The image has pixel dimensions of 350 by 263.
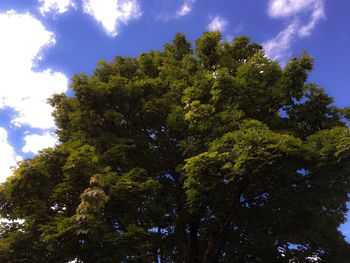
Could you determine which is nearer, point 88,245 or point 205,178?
point 88,245

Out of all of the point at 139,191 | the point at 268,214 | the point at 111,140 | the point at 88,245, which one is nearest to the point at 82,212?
the point at 88,245

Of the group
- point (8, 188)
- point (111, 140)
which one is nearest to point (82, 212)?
point (8, 188)

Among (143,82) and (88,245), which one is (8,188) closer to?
(88,245)

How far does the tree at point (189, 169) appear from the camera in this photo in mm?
13352

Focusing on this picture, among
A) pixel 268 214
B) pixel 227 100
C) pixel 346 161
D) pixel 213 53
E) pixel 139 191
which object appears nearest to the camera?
pixel 346 161

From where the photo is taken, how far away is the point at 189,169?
13859mm

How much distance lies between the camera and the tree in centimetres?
1335

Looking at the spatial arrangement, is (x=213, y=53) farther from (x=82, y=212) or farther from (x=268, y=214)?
(x=82, y=212)

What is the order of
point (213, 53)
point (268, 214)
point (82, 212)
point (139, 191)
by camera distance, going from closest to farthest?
point (82, 212) < point (139, 191) < point (268, 214) < point (213, 53)

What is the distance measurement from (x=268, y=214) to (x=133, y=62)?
9.64 metres

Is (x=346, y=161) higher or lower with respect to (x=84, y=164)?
lower

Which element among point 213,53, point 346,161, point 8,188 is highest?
point 213,53

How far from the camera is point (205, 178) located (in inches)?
552

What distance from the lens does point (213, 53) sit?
1988 cm
